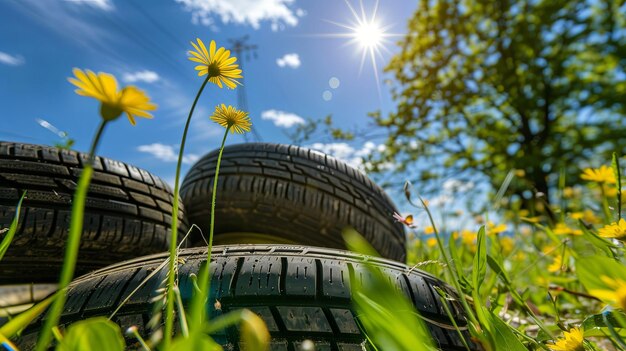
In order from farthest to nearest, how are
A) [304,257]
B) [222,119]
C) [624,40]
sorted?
[624,40], [304,257], [222,119]

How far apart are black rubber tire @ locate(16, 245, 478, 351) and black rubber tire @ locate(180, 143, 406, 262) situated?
2.74 ft

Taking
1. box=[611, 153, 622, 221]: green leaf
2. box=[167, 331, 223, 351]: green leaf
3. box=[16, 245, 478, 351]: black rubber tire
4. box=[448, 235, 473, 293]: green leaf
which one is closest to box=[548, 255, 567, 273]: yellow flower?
box=[611, 153, 622, 221]: green leaf

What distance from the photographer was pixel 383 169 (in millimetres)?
8727

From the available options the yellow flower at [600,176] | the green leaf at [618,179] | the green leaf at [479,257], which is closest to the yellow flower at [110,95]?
→ the green leaf at [479,257]

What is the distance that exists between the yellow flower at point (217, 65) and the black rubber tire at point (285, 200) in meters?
1.09

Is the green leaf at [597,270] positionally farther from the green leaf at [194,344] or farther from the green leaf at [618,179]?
the green leaf at [194,344]

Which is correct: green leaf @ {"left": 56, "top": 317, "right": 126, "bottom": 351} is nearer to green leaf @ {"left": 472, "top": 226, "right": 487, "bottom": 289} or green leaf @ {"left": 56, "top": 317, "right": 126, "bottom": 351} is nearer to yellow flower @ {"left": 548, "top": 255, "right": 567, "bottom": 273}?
green leaf @ {"left": 472, "top": 226, "right": 487, "bottom": 289}

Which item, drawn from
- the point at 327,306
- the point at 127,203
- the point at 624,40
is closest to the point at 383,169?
the point at 624,40

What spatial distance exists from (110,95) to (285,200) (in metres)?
1.27

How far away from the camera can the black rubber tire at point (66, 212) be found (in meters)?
1.09

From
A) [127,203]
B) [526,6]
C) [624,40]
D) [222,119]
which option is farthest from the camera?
[526,6]

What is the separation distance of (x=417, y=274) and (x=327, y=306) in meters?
0.23

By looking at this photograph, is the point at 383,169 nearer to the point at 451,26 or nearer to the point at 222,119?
the point at 451,26

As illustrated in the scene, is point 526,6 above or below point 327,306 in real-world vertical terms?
above
